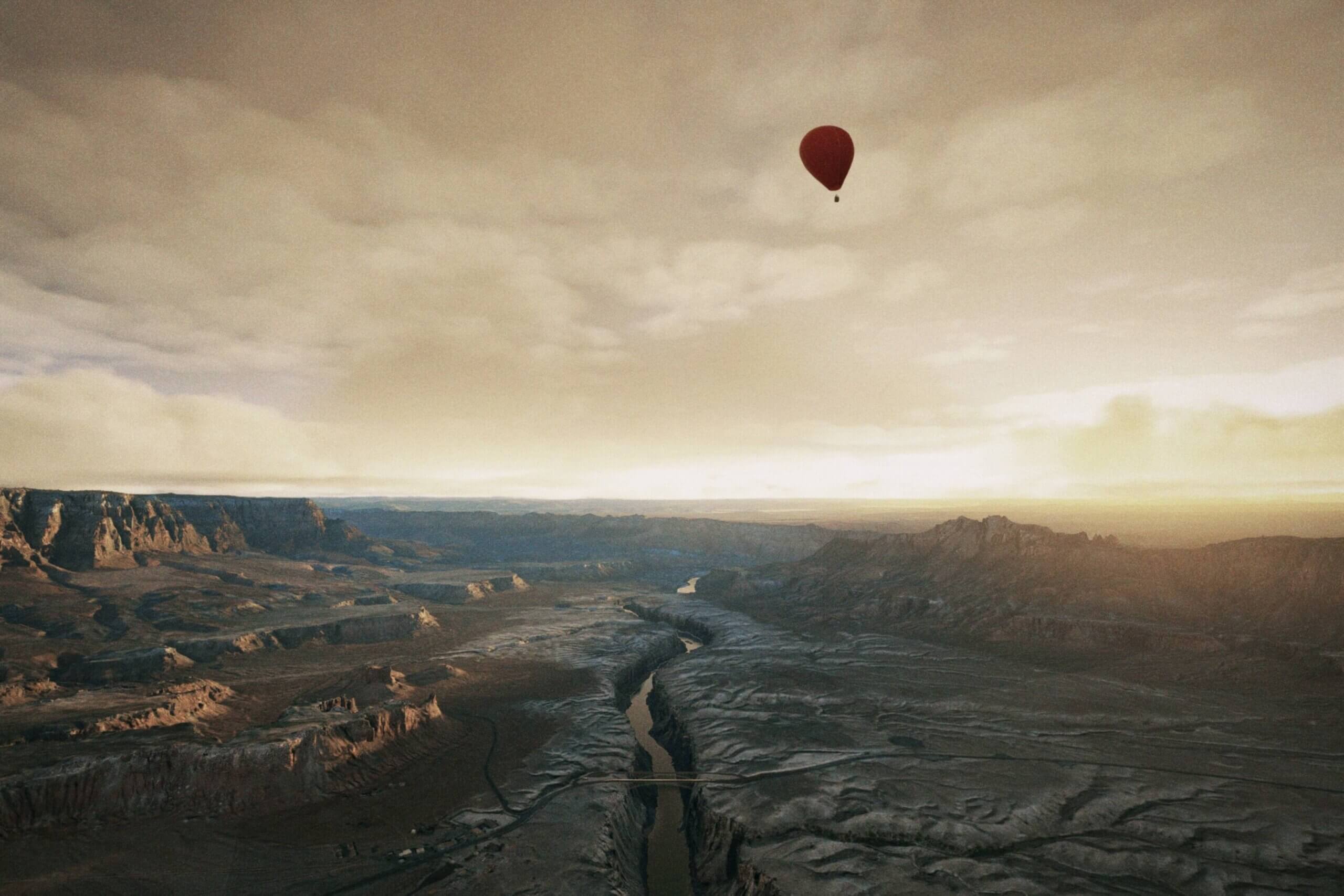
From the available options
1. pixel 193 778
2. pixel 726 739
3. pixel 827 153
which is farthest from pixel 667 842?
pixel 827 153

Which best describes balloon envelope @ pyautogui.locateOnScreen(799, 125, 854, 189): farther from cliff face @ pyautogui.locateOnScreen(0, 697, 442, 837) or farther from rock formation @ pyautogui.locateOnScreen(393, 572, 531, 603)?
rock formation @ pyautogui.locateOnScreen(393, 572, 531, 603)

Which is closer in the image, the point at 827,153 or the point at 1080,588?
the point at 827,153

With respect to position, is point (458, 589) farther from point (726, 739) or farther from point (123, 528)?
point (726, 739)

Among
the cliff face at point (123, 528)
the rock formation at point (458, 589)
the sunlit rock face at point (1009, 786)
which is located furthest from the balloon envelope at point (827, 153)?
the cliff face at point (123, 528)

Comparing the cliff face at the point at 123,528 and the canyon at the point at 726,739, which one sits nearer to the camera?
the canyon at the point at 726,739

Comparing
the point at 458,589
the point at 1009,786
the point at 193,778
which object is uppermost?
the point at 1009,786

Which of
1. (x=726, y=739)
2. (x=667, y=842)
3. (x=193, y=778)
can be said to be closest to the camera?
(x=193, y=778)

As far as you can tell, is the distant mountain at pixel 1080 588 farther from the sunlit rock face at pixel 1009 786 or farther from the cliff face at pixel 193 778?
the cliff face at pixel 193 778
